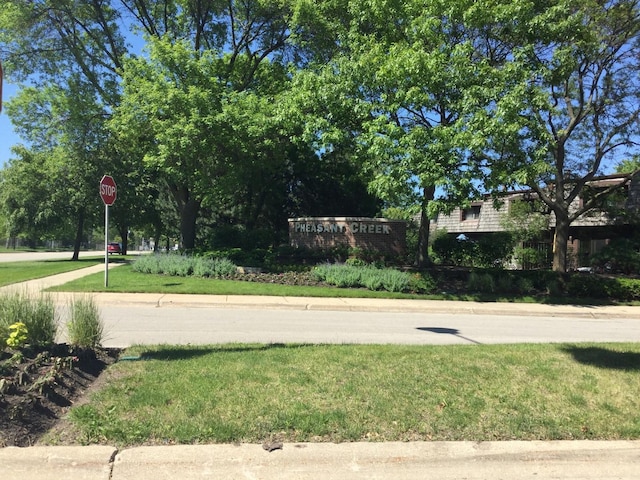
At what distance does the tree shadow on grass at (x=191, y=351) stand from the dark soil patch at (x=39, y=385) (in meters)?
0.52

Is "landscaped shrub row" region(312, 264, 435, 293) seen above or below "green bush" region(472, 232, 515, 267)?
below

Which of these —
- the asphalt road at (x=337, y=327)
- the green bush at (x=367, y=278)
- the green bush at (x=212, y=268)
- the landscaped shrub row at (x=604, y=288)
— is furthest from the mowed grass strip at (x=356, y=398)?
the landscaped shrub row at (x=604, y=288)

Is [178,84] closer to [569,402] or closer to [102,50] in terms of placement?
[102,50]

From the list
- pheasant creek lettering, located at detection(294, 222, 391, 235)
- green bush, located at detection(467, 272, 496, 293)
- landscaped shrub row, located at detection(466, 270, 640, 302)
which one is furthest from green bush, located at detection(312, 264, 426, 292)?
pheasant creek lettering, located at detection(294, 222, 391, 235)

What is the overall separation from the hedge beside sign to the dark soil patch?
1830cm

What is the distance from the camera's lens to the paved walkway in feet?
11.6

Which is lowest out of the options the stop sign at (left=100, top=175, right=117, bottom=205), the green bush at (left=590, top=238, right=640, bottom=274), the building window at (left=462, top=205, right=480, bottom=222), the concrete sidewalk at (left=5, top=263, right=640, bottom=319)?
the concrete sidewalk at (left=5, top=263, right=640, bottom=319)

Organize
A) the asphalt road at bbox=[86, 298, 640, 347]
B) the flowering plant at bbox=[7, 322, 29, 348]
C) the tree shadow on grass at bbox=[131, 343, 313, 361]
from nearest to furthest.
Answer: the flowering plant at bbox=[7, 322, 29, 348] < the tree shadow on grass at bbox=[131, 343, 313, 361] < the asphalt road at bbox=[86, 298, 640, 347]

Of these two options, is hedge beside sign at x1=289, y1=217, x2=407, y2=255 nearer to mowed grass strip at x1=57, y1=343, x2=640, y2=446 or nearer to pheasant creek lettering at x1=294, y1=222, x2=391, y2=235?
pheasant creek lettering at x1=294, y1=222, x2=391, y2=235

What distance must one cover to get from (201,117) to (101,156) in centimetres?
1699

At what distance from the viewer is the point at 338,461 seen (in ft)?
12.4

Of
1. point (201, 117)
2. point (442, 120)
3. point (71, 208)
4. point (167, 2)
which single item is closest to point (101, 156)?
point (71, 208)

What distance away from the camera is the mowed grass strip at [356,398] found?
13.5 ft

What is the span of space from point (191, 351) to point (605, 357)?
216 inches
